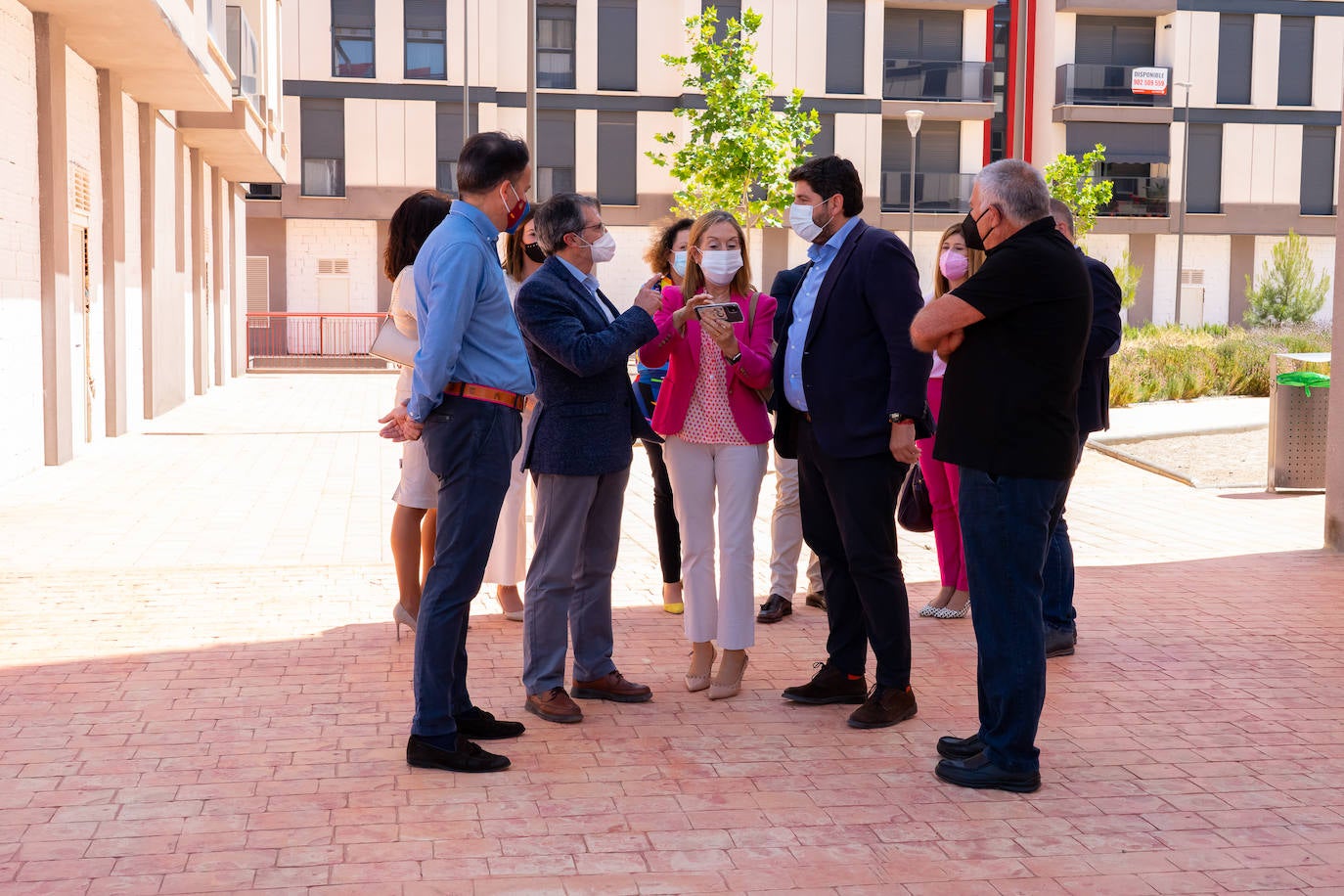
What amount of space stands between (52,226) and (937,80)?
1356 inches

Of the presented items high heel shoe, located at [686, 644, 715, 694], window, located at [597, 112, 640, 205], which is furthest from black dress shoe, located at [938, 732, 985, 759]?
window, located at [597, 112, 640, 205]

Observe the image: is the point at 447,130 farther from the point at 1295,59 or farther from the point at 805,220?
the point at 805,220

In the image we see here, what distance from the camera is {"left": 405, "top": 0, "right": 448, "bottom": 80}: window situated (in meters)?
41.2

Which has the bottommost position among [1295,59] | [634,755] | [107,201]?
→ [634,755]

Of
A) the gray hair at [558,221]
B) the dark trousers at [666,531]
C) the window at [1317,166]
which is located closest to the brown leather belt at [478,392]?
the gray hair at [558,221]

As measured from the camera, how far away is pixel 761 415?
566cm

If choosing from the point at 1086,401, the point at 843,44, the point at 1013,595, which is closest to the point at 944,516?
the point at 1086,401

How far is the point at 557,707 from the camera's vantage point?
5316 millimetres

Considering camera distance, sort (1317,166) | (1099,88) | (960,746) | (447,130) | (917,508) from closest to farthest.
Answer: (960,746) → (917,508) → (447,130) → (1099,88) → (1317,166)

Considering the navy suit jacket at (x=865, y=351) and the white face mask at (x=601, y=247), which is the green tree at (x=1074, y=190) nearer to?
the navy suit jacket at (x=865, y=351)

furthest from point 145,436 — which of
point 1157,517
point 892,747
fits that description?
point 892,747

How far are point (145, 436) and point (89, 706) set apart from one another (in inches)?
469

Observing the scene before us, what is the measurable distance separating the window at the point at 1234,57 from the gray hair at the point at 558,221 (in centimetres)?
4485

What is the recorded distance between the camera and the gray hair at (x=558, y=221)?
5.34 metres
